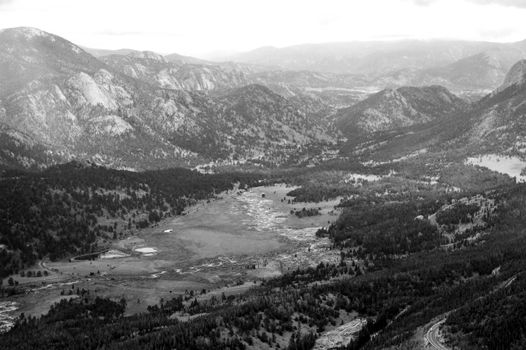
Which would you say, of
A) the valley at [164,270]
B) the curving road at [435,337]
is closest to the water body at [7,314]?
the valley at [164,270]

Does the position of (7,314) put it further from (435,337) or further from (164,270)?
(435,337)

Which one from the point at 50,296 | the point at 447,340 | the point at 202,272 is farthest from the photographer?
the point at 202,272

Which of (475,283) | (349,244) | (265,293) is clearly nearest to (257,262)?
(349,244)

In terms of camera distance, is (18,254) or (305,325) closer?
(305,325)

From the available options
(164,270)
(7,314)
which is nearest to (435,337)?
(7,314)

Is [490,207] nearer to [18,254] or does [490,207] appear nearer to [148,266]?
[148,266]

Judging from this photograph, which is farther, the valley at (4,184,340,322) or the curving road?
the valley at (4,184,340,322)

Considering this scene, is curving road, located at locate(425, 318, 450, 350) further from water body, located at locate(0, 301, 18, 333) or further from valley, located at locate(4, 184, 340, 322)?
water body, located at locate(0, 301, 18, 333)

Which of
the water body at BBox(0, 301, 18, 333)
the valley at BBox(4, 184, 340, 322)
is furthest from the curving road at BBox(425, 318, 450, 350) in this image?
the water body at BBox(0, 301, 18, 333)

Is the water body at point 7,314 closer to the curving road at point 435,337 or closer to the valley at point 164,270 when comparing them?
the valley at point 164,270
